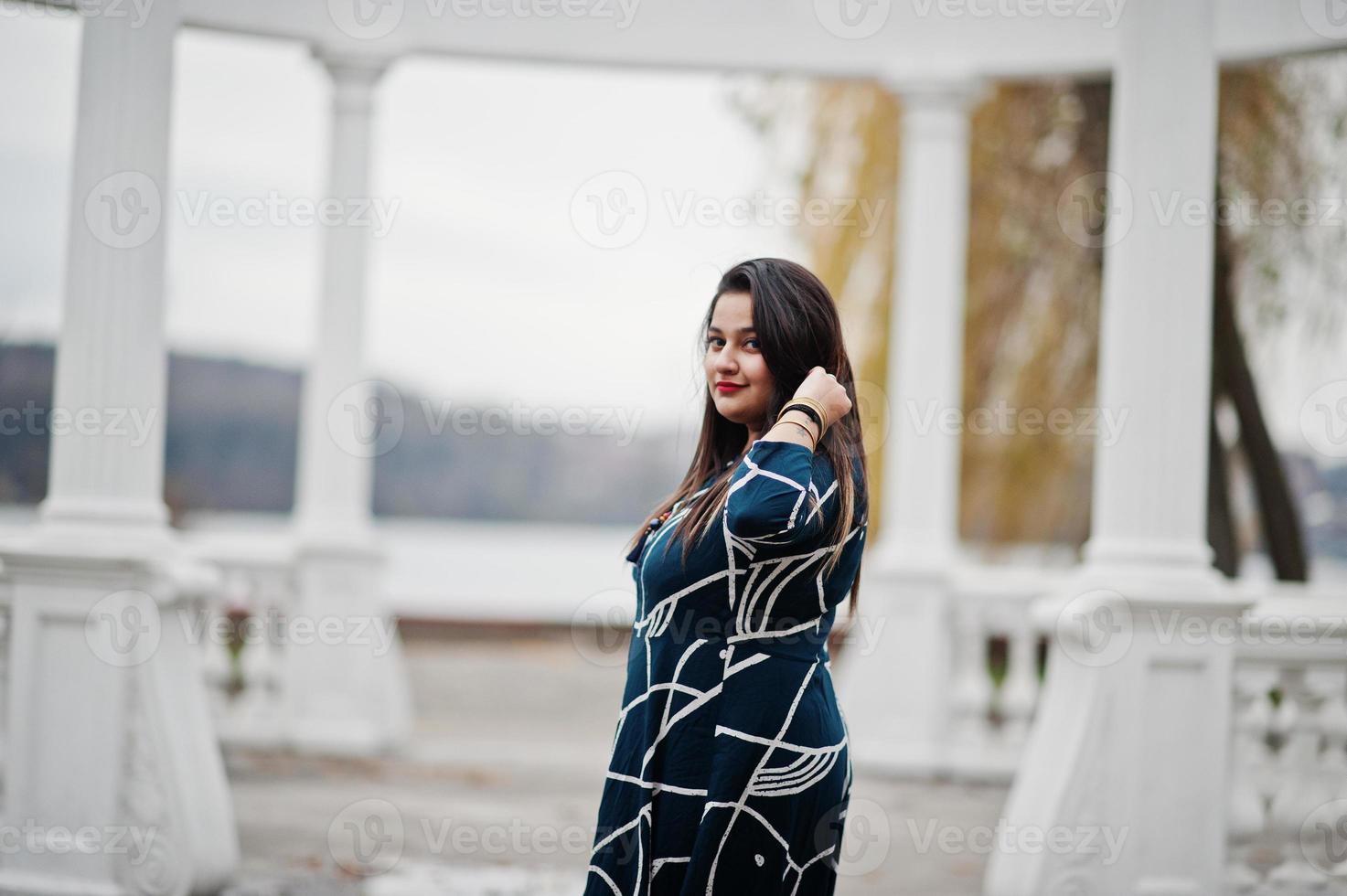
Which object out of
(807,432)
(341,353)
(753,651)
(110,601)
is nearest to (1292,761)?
(753,651)

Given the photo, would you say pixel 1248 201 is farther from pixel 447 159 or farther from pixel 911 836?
pixel 447 159

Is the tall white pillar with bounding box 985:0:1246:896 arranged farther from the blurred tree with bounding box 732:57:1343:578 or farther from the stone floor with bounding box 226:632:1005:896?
the blurred tree with bounding box 732:57:1343:578

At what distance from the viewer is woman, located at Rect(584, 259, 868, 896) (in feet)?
9.47

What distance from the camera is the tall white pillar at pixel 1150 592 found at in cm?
Answer: 513

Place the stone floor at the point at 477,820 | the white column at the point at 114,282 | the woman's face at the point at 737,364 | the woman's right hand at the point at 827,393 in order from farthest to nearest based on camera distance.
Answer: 1. the stone floor at the point at 477,820
2. the white column at the point at 114,282
3. the woman's face at the point at 737,364
4. the woman's right hand at the point at 827,393

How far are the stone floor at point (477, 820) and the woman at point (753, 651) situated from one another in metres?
2.91

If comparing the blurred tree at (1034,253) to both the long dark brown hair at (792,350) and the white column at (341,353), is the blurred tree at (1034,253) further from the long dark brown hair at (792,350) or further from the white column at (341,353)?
the long dark brown hair at (792,350)

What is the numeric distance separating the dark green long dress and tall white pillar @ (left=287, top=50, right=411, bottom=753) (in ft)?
20.2

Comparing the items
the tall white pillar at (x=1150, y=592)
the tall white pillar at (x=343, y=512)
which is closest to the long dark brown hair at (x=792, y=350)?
the tall white pillar at (x=1150, y=592)

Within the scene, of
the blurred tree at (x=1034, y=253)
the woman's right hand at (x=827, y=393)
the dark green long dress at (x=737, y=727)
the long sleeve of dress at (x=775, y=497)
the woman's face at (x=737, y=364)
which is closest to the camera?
the long sleeve of dress at (x=775, y=497)

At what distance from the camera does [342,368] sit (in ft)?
29.3

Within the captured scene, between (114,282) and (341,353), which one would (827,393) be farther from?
(341,353)

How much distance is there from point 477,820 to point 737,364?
4.53 metres

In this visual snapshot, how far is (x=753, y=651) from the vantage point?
2980 millimetres
